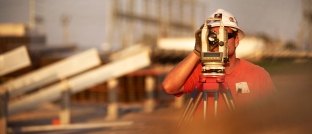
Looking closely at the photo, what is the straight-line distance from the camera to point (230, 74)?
2.32m

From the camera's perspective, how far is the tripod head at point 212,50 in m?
2.07

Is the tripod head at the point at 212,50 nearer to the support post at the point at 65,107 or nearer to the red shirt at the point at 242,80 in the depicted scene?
the red shirt at the point at 242,80

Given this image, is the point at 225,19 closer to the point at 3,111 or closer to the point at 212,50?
the point at 212,50

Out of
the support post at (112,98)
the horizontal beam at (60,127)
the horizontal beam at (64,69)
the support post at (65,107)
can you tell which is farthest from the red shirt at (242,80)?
the support post at (112,98)

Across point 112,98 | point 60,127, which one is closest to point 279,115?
point 60,127

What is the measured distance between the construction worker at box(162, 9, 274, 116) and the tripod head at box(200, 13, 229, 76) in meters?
0.03

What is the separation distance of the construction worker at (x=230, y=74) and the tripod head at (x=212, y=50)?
3cm

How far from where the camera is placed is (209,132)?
5.01ft

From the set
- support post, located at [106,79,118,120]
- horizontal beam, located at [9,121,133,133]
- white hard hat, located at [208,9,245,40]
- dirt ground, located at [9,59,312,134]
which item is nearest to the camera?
dirt ground, located at [9,59,312,134]

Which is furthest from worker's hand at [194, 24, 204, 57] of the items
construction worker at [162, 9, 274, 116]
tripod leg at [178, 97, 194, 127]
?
tripod leg at [178, 97, 194, 127]

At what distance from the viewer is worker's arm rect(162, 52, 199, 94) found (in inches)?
83.9

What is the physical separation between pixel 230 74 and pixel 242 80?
78mm

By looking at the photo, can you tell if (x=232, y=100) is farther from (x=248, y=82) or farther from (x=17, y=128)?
(x=17, y=128)

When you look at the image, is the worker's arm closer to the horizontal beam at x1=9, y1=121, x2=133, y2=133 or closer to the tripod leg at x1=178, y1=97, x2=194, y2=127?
the tripod leg at x1=178, y1=97, x2=194, y2=127
